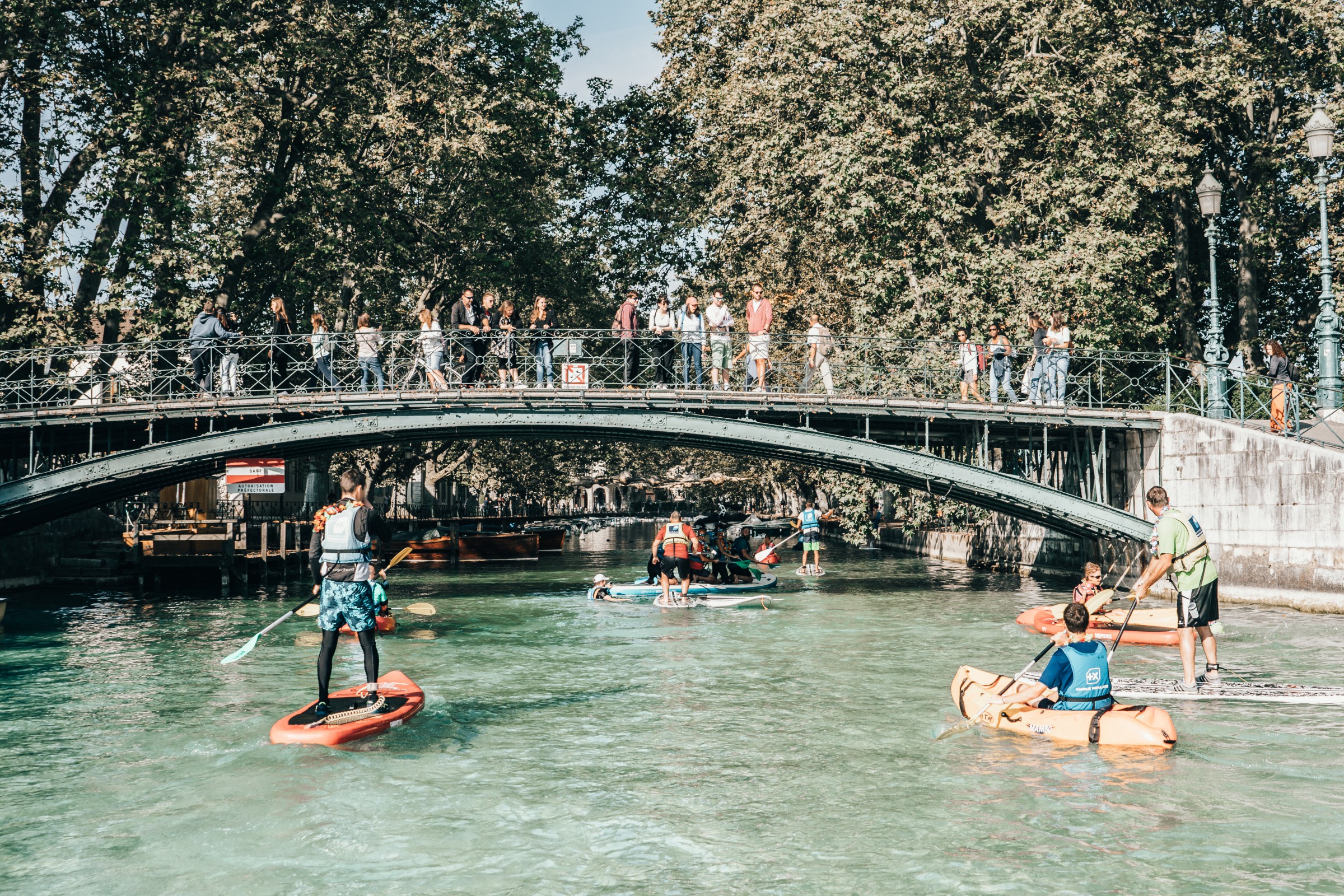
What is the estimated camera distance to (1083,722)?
32.5ft

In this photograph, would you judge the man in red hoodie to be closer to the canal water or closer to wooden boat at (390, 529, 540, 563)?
the canal water

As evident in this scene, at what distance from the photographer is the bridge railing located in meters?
22.8

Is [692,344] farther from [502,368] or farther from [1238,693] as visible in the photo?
[1238,693]

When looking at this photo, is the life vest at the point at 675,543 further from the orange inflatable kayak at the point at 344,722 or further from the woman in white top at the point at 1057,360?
the orange inflatable kayak at the point at 344,722

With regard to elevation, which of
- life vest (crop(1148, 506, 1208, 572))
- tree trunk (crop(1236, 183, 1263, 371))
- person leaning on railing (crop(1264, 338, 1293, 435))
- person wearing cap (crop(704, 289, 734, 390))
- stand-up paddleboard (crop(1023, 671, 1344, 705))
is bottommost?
stand-up paddleboard (crop(1023, 671, 1344, 705))

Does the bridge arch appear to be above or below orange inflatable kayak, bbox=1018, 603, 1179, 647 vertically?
above

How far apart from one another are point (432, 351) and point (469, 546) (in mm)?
21575

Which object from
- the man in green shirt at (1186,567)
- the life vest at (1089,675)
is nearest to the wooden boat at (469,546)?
the man in green shirt at (1186,567)

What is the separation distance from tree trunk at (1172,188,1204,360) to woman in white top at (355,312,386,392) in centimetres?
2009

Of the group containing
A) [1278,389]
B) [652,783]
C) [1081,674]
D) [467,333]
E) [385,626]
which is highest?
[467,333]

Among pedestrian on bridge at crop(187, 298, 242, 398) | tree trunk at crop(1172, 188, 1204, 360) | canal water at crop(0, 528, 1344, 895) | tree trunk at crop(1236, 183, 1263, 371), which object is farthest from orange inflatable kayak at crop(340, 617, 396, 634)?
tree trunk at crop(1236, 183, 1263, 371)

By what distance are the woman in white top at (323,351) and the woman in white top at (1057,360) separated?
530 inches

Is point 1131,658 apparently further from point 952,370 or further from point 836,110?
point 836,110

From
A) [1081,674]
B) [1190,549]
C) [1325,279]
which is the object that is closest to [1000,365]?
[1325,279]
